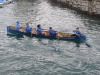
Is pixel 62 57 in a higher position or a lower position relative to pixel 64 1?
lower

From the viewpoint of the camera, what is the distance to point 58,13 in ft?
164

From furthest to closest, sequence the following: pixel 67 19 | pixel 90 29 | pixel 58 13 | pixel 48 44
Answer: pixel 58 13
pixel 67 19
pixel 90 29
pixel 48 44

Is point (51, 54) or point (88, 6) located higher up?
point (88, 6)

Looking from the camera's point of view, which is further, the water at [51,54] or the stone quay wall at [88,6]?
the stone quay wall at [88,6]

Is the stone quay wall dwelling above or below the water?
above

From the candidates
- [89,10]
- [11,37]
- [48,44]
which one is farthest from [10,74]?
[89,10]

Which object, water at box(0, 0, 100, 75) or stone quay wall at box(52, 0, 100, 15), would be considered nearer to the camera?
water at box(0, 0, 100, 75)

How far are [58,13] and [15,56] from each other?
2650 centimetres

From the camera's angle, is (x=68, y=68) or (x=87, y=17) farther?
(x=87, y=17)

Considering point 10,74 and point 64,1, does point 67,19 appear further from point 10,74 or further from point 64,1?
point 10,74

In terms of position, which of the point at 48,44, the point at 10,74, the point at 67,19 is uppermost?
the point at 67,19

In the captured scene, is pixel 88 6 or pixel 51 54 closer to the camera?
pixel 51 54

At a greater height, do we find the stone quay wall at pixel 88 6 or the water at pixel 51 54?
Answer: the stone quay wall at pixel 88 6

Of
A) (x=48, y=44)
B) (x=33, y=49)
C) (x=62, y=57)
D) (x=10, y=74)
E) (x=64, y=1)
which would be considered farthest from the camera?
(x=64, y=1)
